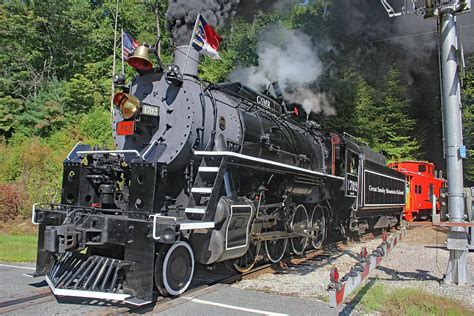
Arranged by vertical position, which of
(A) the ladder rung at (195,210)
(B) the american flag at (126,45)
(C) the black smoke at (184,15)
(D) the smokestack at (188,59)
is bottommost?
(A) the ladder rung at (195,210)

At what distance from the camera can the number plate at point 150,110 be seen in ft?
18.0

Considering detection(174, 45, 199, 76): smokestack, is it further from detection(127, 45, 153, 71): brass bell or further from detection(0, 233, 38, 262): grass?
detection(0, 233, 38, 262): grass

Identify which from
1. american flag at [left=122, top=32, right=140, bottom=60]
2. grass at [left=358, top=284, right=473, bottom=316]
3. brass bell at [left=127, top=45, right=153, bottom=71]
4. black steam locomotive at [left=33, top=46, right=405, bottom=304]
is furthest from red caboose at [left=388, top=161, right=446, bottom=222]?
Answer: brass bell at [left=127, top=45, right=153, bottom=71]

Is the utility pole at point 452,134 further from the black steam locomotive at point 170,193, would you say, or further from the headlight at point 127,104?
the headlight at point 127,104

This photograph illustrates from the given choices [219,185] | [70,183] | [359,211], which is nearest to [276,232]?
[219,185]

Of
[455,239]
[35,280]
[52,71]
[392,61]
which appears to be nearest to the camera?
[35,280]

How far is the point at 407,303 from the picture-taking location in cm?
514

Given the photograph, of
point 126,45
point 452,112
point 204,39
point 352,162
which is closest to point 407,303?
point 452,112

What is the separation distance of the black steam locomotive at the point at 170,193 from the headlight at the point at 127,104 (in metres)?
0.01

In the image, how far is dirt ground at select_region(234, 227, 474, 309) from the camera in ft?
19.8

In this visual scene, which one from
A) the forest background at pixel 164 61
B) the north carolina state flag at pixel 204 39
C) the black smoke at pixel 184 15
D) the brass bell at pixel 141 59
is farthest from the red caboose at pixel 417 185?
the brass bell at pixel 141 59

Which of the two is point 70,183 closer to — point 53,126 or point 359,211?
point 359,211

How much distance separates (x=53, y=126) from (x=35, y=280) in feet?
56.0

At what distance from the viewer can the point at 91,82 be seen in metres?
23.0
